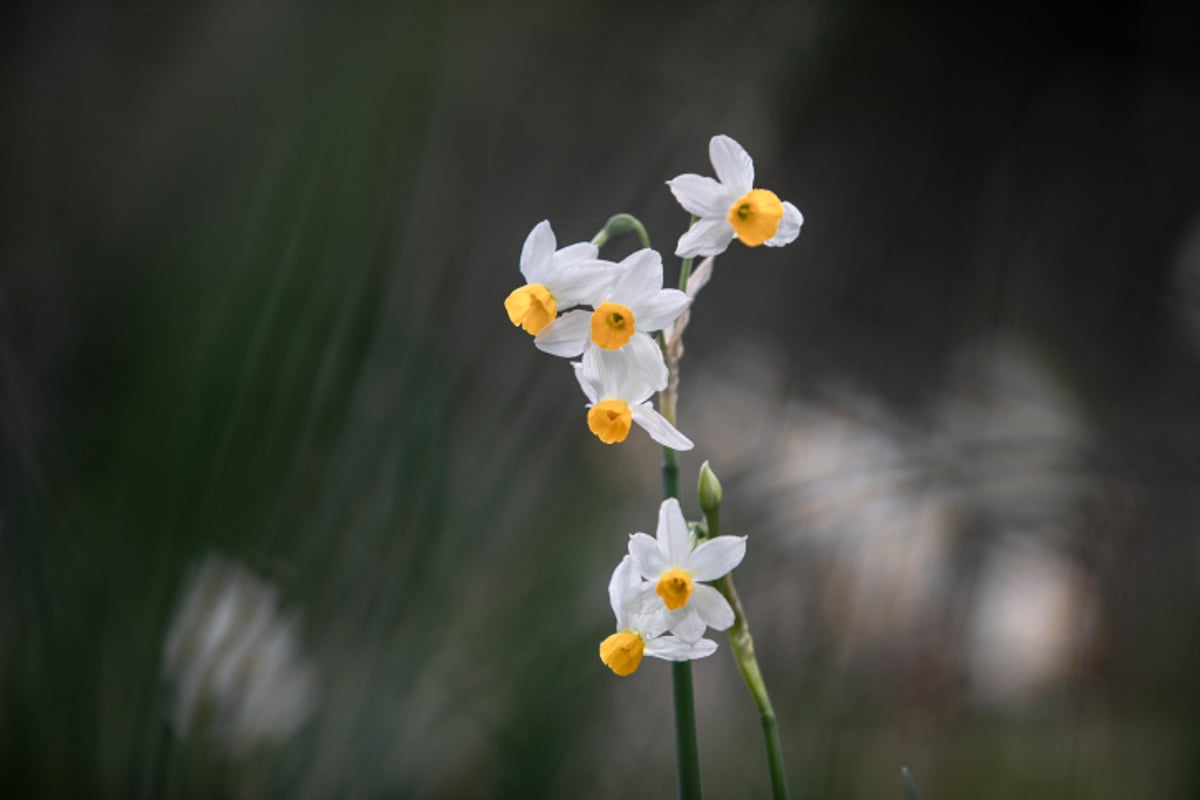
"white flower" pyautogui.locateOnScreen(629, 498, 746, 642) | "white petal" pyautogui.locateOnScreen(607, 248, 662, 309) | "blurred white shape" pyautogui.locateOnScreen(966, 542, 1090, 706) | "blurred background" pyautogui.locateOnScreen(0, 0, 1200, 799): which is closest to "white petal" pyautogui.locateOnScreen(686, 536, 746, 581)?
"white flower" pyautogui.locateOnScreen(629, 498, 746, 642)

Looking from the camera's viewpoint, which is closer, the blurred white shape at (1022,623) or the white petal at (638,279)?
the white petal at (638,279)

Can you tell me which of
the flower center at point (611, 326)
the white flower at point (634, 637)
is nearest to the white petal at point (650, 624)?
the white flower at point (634, 637)

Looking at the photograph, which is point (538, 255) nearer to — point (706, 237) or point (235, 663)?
point (706, 237)

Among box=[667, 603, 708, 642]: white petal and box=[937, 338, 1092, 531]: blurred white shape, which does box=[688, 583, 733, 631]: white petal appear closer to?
box=[667, 603, 708, 642]: white petal

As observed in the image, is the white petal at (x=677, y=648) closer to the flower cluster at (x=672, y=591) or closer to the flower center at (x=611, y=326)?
the flower cluster at (x=672, y=591)

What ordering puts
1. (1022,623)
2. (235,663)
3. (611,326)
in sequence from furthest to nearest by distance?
→ (1022,623) < (235,663) < (611,326)

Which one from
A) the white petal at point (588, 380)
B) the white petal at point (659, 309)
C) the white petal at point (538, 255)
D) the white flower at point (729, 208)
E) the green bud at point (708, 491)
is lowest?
the green bud at point (708, 491)

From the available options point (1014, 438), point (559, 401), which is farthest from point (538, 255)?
point (1014, 438)
